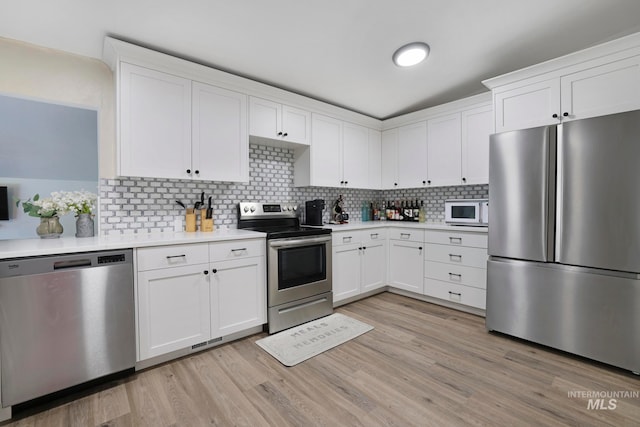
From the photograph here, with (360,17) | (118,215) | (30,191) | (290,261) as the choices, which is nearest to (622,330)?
(290,261)

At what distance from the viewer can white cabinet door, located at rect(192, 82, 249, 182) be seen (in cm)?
249

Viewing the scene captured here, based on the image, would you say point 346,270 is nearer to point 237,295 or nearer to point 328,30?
point 237,295

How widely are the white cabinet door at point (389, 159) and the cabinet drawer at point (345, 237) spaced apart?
1067 mm

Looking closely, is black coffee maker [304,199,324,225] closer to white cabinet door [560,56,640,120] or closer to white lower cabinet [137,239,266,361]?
white lower cabinet [137,239,266,361]

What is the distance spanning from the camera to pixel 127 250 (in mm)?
1874

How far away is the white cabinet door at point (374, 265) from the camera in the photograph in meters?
3.42

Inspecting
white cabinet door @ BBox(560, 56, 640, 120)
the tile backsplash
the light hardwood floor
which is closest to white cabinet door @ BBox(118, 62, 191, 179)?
the tile backsplash

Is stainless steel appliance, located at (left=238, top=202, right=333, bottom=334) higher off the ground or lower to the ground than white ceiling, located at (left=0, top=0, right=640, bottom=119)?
lower

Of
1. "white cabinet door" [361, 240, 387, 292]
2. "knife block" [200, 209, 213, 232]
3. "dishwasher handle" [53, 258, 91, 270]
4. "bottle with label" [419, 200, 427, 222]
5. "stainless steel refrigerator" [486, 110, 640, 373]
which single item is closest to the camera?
"dishwasher handle" [53, 258, 91, 270]

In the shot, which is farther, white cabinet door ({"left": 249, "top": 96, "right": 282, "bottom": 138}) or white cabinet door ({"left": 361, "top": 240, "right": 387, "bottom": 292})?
white cabinet door ({"left": 361, "top": 240, "right": 387, "bottom": 292})

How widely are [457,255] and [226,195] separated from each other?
2510 mm

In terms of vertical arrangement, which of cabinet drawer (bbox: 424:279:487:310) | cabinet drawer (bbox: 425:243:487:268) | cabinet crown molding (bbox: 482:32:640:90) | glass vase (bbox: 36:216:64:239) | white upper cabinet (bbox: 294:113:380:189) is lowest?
cabinet drawer (bbox: 424:279:487:310)

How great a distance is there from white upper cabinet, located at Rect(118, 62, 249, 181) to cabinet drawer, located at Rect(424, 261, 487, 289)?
227cm

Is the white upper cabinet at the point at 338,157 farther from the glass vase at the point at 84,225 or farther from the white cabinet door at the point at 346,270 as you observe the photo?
the glass vase at the point at 84,225
